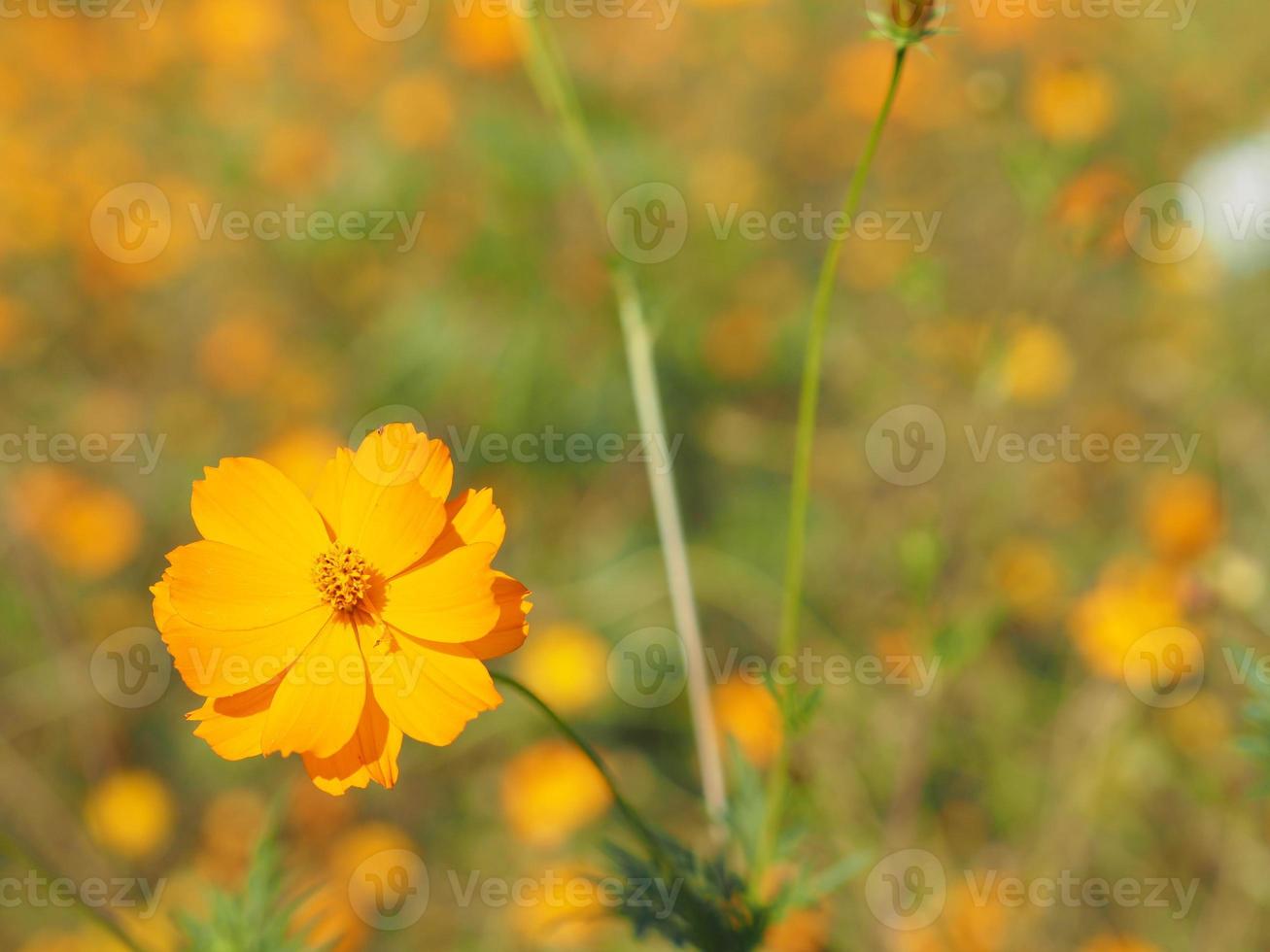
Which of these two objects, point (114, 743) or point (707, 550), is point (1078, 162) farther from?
point (114, 743)

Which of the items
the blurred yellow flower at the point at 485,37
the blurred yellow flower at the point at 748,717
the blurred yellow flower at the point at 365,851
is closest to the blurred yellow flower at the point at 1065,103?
the blurred yellow flower at the point at 748,717

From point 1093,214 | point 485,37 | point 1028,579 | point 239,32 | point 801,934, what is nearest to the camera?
point 801,934

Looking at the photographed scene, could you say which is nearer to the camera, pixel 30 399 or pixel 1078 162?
pixel 1078 162

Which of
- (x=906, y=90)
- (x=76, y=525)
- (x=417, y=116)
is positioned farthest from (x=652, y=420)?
(x=906, y=90)

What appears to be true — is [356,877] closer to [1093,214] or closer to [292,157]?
[1093,214]

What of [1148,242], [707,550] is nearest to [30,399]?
[707,550]
